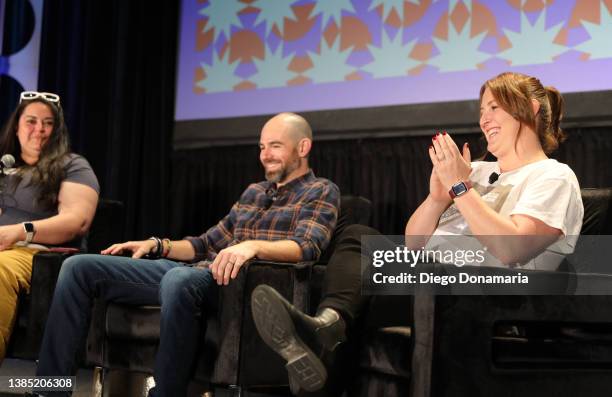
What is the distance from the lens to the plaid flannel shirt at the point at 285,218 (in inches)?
99.6

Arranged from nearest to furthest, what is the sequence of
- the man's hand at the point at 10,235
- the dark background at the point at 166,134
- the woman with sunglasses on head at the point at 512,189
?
the woman with sunglasses on head at the point at 512,189 → the man's hand at the point at 10,235 → the dark background at the point at 166,134

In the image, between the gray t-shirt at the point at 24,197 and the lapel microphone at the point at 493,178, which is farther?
the gray t-shirt at the point at 24,197

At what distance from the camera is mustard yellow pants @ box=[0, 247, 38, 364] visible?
2.59 m

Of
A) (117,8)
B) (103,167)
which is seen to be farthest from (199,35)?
(103,167)

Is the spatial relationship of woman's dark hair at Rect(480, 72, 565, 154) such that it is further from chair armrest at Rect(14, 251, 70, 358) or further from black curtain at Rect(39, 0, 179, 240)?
black curtain at Rect(39, 0, 179, 240)

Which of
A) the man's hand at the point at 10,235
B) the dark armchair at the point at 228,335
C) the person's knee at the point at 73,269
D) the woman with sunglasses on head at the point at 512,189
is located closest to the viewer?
the woman with sunglasses on head at the point at 512,189

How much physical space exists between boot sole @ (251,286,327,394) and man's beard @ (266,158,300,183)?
101cm

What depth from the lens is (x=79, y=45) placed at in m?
4.29

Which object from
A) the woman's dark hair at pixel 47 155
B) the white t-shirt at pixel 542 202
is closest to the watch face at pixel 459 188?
the white t-shirt at pixel 542 202

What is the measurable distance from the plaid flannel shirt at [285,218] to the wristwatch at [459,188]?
0.61 m

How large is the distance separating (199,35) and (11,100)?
1.34 meters

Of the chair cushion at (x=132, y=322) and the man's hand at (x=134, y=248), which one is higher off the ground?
the man's hand at (x=134, y=248)

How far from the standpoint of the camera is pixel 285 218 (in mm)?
2641

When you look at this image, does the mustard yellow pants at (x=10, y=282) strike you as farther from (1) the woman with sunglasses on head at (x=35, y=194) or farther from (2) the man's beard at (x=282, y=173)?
(2) the man's beard at (x=282, y=173)
